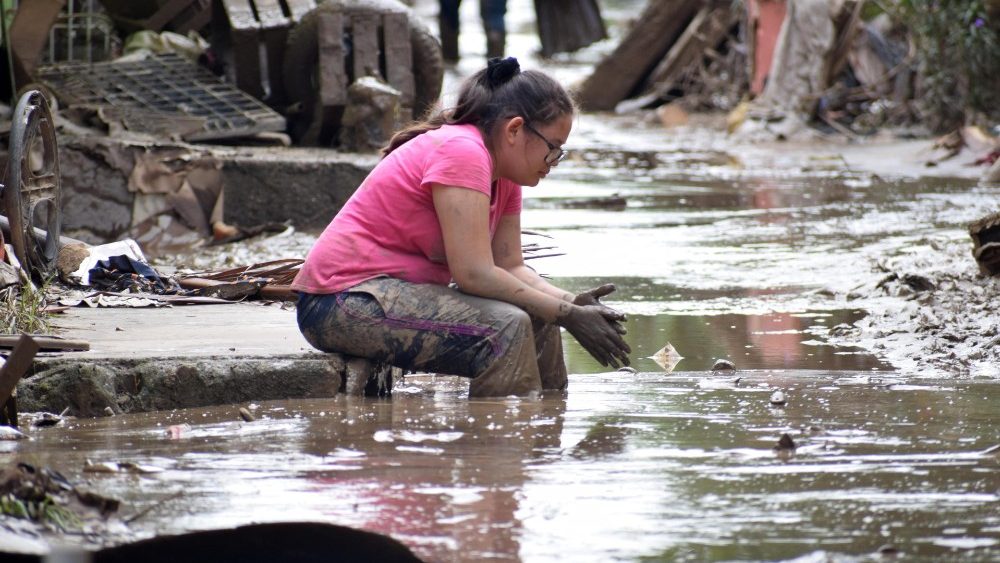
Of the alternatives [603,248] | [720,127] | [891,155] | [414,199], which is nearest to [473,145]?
[414,199]

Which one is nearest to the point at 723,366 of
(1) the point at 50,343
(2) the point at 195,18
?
(1) the point at 50,343

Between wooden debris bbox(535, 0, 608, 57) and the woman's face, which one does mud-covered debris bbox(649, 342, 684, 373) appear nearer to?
the woman's face

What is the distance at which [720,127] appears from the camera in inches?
663

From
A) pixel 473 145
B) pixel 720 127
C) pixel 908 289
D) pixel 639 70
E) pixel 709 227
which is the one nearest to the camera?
pixel 473 145

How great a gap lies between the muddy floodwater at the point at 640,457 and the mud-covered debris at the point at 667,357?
0.12 feet

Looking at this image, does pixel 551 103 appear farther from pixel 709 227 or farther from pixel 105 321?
pixel 709 227

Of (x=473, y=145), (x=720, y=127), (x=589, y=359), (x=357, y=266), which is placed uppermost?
(x=473, y=145)

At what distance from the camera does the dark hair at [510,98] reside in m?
4.42

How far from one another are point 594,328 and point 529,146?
608 mm

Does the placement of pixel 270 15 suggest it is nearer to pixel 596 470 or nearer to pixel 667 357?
pixel 667 357

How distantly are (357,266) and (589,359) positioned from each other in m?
1.43

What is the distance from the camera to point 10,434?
3.81 meters

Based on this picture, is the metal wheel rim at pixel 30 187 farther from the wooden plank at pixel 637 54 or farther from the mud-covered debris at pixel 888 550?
the wooden plank at pixel 637 54

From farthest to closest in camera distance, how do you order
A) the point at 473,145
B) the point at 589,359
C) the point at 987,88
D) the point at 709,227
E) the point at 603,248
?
1. the point at 987,88
2. the point at 709,227
3. the point at 603,248
4. the point at 589,359
5. the point at 473,145
